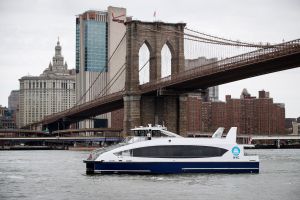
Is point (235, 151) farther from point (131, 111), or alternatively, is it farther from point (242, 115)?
point (242, 115)

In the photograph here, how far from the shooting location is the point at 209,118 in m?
176

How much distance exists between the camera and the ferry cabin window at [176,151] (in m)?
35.5

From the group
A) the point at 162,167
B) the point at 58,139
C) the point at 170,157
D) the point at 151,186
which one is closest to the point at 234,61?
the point at 170,157

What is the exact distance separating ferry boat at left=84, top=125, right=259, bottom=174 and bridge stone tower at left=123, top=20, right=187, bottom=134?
3441 centimetres

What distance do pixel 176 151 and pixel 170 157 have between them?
476mm

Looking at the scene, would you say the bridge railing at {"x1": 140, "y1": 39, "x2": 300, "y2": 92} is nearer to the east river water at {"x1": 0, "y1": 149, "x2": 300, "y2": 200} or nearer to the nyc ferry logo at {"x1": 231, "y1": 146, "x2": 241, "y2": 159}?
the east river water at {"x1": 0, "y1": 149, "x2": 300, "y2": 200}

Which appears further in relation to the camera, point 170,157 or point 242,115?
point 242,115

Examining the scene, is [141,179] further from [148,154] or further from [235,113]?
[235,113]

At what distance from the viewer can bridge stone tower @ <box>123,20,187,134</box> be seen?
233 feet

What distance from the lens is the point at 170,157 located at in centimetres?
3578

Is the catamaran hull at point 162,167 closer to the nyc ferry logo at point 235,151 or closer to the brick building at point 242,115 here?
the nyc ferry logo at point 235,151

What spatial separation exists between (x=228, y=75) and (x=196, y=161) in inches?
921

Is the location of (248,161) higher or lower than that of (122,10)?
lower

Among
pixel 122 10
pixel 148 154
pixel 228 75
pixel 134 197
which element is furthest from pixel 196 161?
pixel 122 10
